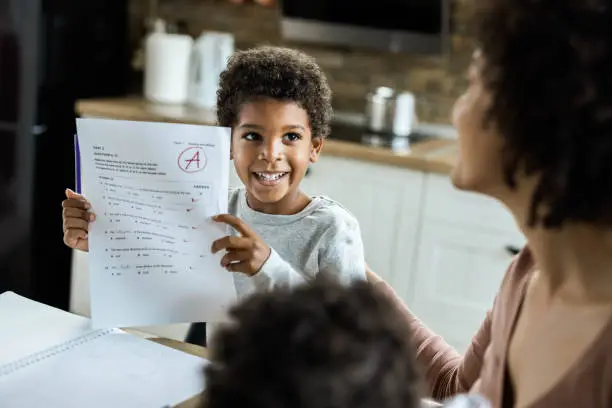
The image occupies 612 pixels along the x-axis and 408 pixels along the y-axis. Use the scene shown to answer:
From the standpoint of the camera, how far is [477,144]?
82 centimetres

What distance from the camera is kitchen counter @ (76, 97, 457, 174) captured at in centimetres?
240

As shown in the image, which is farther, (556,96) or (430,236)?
(430,236)

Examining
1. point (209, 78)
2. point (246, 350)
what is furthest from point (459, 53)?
point (246, 350)

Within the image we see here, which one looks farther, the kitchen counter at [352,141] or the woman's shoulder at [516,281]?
the kitchen counter at [352,141]

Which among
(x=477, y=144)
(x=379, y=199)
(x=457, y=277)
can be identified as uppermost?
(x=477, y=144)

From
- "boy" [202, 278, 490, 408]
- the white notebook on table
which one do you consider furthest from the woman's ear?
"boy" [202, 278, 490, 408]

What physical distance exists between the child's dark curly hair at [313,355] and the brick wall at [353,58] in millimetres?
2366

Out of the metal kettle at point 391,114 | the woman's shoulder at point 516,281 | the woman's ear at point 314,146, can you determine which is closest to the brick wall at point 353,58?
the metal kettle at point 391,114

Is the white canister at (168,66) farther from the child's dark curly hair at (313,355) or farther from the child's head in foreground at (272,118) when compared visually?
the child's dark curly hair at (313,355)

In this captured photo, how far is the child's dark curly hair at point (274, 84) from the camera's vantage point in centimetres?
129

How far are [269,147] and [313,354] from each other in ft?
2.51

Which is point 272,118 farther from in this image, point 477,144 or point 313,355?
point 313,355

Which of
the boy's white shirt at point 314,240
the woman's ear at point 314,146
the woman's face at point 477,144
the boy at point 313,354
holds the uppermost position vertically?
the woman's face at point 477,144

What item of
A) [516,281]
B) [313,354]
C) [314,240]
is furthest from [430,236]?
[313,354]
